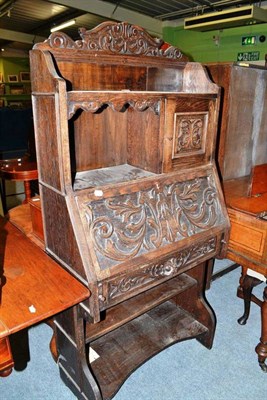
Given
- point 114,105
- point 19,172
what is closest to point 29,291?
point 114,105

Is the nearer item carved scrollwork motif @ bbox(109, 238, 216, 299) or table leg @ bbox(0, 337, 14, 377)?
table leg @ bbox(0, 337, 14, 377)

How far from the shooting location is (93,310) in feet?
4.01

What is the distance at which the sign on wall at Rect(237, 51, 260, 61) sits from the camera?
659 cm

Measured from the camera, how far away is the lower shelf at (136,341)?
65.9 inches

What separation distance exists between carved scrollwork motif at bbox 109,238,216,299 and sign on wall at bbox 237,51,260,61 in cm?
635

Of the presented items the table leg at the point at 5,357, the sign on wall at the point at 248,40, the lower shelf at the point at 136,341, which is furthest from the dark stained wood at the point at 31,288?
the sign on wall at the point at 248,40

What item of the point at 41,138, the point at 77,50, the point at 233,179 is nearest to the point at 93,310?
the point at 41,138

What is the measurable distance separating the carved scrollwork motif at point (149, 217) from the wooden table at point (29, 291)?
7.1 inches

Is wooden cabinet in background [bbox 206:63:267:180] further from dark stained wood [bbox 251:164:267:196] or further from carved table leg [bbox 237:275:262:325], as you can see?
carved table leg [bbox 237:275:262:325]

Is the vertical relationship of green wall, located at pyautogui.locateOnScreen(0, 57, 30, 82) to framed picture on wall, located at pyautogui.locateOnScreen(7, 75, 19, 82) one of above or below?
above

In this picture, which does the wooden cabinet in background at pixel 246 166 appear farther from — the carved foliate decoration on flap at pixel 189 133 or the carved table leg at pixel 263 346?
the carved foliate decoration on flap at pixel 189 133

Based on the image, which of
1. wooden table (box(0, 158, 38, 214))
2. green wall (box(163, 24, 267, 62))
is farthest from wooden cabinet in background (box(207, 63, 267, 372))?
green wall (box(163, 24, 267, 62))

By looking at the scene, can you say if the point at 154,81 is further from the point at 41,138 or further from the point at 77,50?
the point at 41,138

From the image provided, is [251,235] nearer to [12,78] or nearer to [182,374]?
[182,374]
